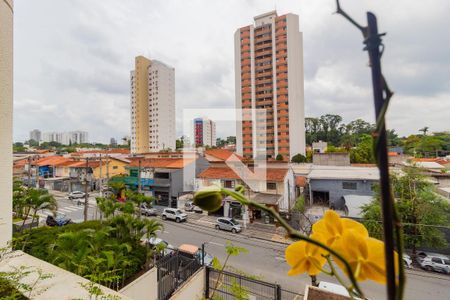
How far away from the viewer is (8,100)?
14.6 feet

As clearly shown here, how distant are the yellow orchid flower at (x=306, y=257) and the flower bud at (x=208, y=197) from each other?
15 centimetres

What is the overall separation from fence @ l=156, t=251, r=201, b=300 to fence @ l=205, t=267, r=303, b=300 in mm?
533

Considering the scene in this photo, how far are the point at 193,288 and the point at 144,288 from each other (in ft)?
3.59

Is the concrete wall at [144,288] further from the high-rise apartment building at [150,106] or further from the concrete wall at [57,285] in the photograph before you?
the high-rise apartment building at [150,106]

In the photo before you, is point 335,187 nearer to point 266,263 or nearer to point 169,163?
point 266,263

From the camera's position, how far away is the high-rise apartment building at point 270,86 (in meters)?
26.4

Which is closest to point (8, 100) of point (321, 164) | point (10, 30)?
point (10, 30)

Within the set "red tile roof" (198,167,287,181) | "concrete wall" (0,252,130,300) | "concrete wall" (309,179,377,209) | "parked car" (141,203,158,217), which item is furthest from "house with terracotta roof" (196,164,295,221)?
"concrete wall" (0,252,130,300)

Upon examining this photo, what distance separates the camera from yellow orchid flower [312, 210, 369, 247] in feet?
1.26

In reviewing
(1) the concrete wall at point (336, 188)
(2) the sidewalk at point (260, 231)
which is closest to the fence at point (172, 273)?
(2) the sidewalk at point (260, 231)

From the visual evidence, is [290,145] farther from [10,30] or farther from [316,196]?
[10,30]

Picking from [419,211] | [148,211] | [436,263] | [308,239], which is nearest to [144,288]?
[308,239]

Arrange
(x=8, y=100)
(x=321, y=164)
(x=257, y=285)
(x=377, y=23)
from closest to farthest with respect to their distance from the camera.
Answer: (x=377, y=23) < (x=8, y=100) < (x=257, y=285) < (x=321, y=164)

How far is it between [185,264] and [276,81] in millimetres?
25627
